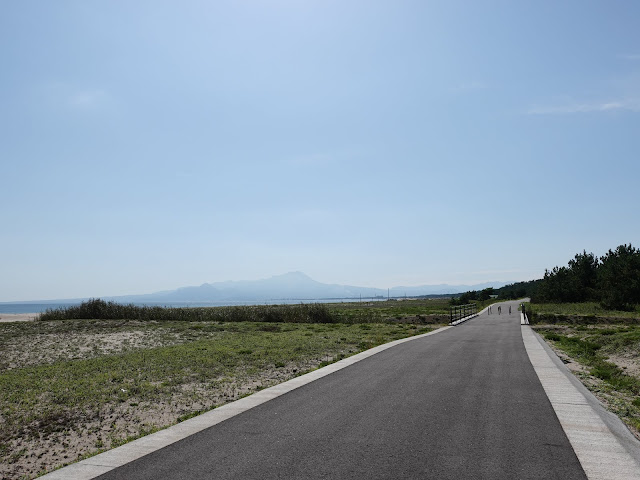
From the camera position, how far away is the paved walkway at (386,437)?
4957mm

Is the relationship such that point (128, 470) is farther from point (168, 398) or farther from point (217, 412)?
point (168, 398)

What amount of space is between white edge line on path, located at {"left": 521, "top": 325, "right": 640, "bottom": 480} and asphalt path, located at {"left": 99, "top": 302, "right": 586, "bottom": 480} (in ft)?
0.50

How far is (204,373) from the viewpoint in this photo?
12.3 meters

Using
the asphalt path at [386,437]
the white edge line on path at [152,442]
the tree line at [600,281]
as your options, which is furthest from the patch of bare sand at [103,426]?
the tree line at [600,281]

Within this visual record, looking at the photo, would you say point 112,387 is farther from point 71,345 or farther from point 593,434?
point 71,345

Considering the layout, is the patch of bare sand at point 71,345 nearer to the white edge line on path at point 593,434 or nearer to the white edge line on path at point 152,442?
the white edge line on path at point 152,442

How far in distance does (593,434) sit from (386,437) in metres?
2.86

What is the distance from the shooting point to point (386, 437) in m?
6.04

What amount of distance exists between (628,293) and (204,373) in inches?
2122

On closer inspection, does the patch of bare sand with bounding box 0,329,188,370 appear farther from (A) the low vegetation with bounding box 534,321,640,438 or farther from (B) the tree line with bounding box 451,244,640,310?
(B) the tree line with bounding box 451,244,640,310

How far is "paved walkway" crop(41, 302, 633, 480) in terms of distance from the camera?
496 cm

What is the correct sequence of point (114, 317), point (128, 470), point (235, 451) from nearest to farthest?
point (128, 470) → point (235, 451) → point (114, 317)

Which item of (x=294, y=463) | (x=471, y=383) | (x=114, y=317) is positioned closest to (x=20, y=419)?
(x=294, y=463)

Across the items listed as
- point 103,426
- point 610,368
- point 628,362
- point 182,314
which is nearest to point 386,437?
point 103,426
